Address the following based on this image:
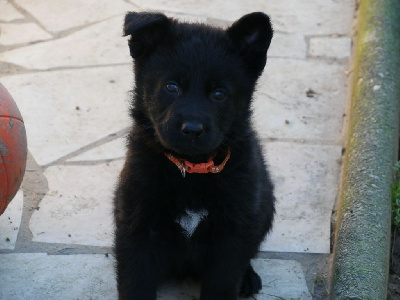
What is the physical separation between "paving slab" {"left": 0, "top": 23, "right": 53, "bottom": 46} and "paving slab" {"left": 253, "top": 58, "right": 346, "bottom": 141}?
1.88m

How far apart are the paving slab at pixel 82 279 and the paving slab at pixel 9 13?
3.02m

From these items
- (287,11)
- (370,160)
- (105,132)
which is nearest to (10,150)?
(105,132)

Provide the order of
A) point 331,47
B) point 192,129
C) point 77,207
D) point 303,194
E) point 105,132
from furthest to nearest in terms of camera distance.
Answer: point 331,47, point 105,132, point 303,194, point 77,207, point 192,129

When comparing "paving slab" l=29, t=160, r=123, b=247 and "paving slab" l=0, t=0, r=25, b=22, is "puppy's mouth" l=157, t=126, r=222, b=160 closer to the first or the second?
"paving slab" l=29, t=160, r=123, b=247

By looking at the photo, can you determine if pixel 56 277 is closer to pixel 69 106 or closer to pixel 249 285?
pixel 249 285

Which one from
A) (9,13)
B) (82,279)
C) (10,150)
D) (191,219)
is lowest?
(82,279)

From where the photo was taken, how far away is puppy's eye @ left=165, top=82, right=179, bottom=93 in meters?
3.21

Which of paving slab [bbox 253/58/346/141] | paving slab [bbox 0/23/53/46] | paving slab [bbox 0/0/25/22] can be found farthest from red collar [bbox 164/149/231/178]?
paving slab [bbox 0/0/25/22]

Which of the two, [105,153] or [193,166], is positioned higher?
[193,166]

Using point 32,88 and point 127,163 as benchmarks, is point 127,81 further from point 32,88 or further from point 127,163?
point 127,163

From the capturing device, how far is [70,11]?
6.44 metres

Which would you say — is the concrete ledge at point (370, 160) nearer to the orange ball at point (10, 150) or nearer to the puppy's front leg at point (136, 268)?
the puppy's front leg at point (136, 268)

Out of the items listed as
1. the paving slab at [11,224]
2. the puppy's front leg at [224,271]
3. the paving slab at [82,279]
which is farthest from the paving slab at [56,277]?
the puppy's front leg at [224,271]

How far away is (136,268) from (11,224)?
104 centimetres
